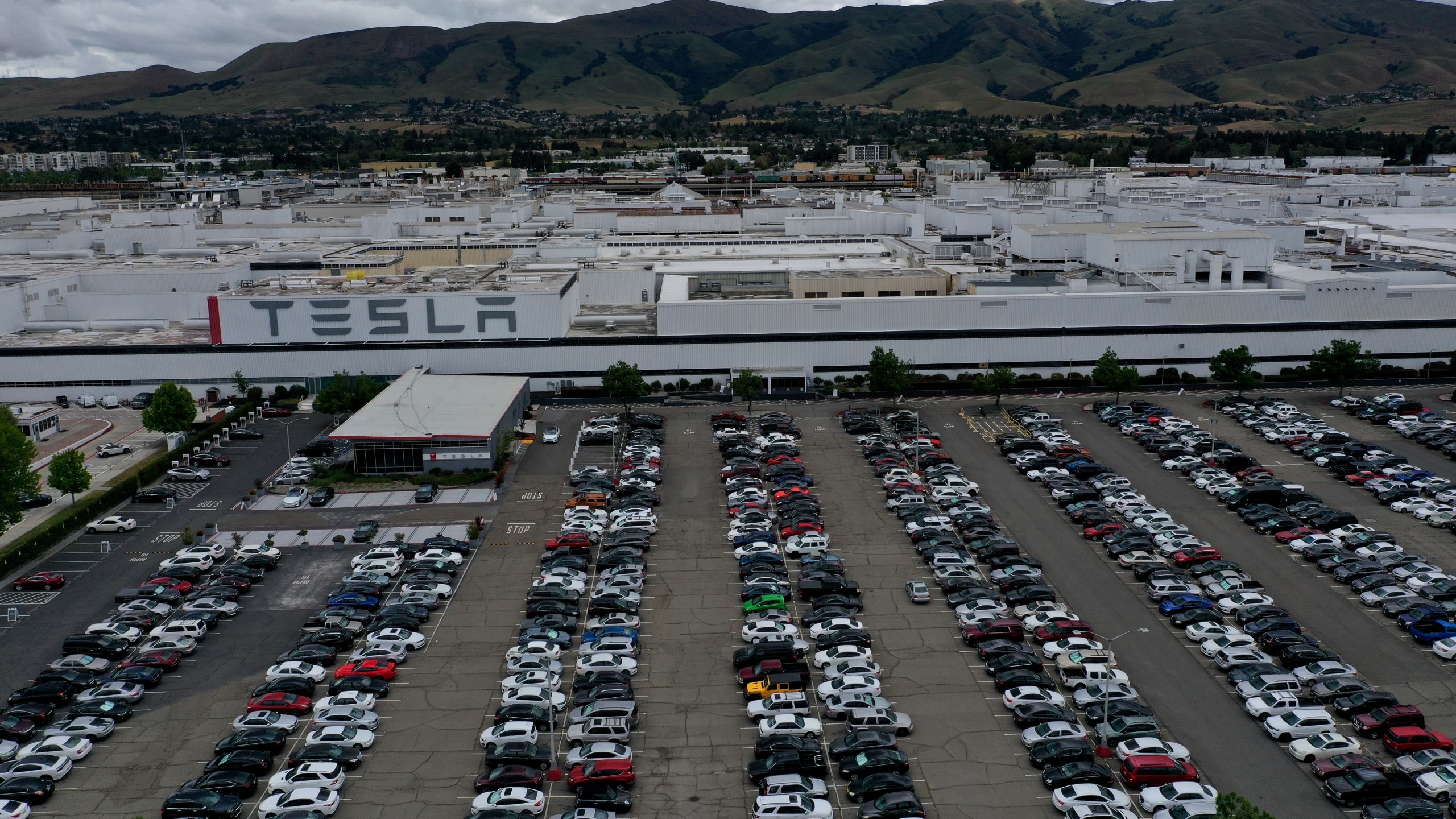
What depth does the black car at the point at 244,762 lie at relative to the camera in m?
20.6

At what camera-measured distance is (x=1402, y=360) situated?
5241cm

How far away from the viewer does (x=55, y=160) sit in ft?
576

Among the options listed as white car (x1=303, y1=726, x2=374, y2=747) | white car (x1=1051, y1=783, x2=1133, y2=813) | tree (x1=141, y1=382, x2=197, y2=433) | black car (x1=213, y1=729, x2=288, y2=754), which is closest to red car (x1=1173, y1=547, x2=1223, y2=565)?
white car (x1=1051, y1=783, x2=1133, y2=813)

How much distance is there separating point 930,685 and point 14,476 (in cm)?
2778

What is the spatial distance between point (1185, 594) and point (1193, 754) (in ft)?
24.2

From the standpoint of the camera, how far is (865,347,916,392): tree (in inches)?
1879

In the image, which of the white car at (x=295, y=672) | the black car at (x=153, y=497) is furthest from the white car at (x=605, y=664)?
the black car at (x=153, y=497)

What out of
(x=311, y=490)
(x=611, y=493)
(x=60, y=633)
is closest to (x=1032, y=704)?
(x=611, y=493)

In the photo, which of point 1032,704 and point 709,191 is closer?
point 1032,704

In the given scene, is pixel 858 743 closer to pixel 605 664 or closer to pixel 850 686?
pixel 850 686

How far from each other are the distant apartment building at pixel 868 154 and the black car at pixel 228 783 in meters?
147

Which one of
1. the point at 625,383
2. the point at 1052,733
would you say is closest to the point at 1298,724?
the point at 1052,733

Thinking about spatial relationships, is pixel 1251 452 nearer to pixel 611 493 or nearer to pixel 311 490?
pixel 611 493

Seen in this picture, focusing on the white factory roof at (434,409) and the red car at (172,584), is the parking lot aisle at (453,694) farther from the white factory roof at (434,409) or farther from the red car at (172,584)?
the red car at (172,584)
